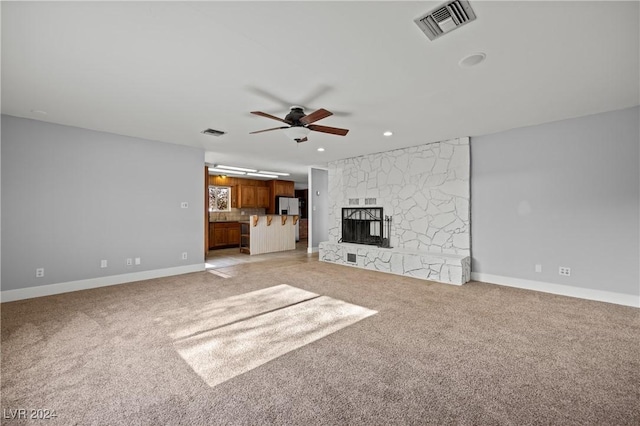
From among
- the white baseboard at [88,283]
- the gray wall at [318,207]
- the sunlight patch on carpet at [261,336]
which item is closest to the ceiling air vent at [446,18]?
the sunlight patch on carpet at [261,336]

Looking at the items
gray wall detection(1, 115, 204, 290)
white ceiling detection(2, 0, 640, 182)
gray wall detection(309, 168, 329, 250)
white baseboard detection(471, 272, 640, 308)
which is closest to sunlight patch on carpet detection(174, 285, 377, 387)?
gray wall detection(1, 115, 204, 290)

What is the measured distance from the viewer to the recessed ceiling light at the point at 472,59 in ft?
7.55

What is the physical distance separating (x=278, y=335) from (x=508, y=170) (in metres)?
4.31

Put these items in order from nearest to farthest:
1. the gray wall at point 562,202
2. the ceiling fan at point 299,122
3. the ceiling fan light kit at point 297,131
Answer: the ceiling fan at point 299,122 < the ceiling fan light kit at point 297,131 < the gray wall at point 562,202

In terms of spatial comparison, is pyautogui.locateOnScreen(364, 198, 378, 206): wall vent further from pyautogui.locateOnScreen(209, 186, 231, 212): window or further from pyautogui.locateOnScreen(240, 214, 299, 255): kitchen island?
pyautogui.locateOnScreen(209, 186, 231, 212): window

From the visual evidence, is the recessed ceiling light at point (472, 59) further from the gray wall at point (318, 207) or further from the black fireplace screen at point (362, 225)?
the gray wall at point (318, 207)

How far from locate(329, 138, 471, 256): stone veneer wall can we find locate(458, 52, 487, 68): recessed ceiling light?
2.64m

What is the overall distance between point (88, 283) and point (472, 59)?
19.1 ft

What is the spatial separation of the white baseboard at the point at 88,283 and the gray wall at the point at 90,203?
0.07 meters

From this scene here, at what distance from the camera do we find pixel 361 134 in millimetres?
4617

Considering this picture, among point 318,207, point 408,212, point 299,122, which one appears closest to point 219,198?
point 318,207

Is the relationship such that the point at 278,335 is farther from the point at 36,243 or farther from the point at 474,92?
the point at 36,243

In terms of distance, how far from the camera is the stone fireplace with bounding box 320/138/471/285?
483cm

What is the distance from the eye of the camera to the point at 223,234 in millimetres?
8969
